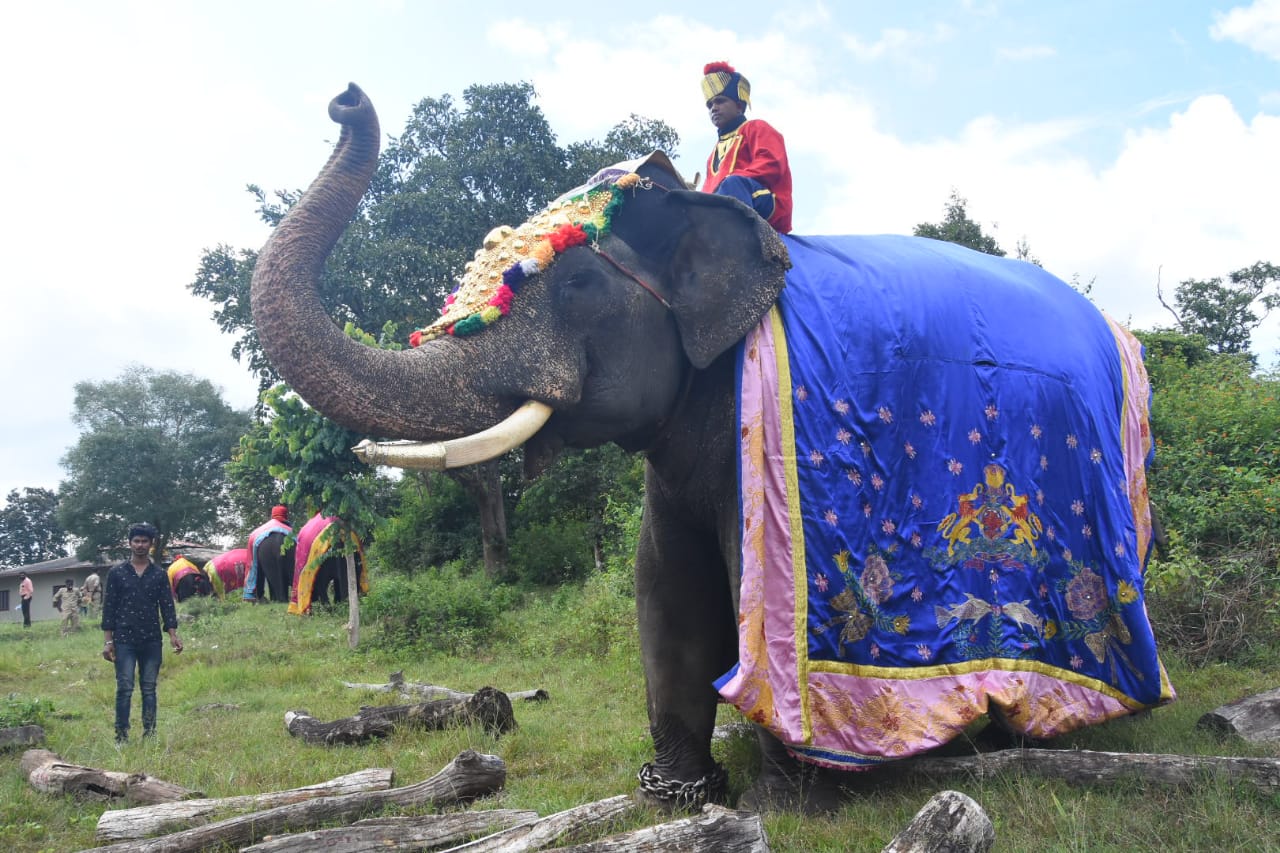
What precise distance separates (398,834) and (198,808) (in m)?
1.33

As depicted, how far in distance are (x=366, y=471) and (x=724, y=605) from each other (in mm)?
7927

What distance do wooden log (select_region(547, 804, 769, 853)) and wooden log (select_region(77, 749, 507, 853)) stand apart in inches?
62.5

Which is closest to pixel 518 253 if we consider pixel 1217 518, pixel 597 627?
pixel 1217 518

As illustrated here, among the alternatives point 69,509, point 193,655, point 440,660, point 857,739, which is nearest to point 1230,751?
point 857,739

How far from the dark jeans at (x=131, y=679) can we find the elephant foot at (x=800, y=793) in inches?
200

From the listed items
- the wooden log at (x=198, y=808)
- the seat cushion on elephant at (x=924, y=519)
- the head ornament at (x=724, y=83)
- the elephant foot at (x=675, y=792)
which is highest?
the head ornament at (x=724, y=83)

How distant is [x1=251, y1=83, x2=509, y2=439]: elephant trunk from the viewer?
338cm

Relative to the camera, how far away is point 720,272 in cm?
402

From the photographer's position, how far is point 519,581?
59.8 ft

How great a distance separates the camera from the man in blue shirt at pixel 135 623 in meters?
7.02

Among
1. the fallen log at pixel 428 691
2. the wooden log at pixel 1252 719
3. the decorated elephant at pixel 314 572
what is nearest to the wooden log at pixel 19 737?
the fallen log at pixel 428 691

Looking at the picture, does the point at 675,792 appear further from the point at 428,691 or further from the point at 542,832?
the point at 428,691

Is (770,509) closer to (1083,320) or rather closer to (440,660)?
(1083,320)

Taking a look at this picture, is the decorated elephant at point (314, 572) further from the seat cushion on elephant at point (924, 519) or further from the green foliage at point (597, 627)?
the seat cushion on elephant at point (924, 519)
